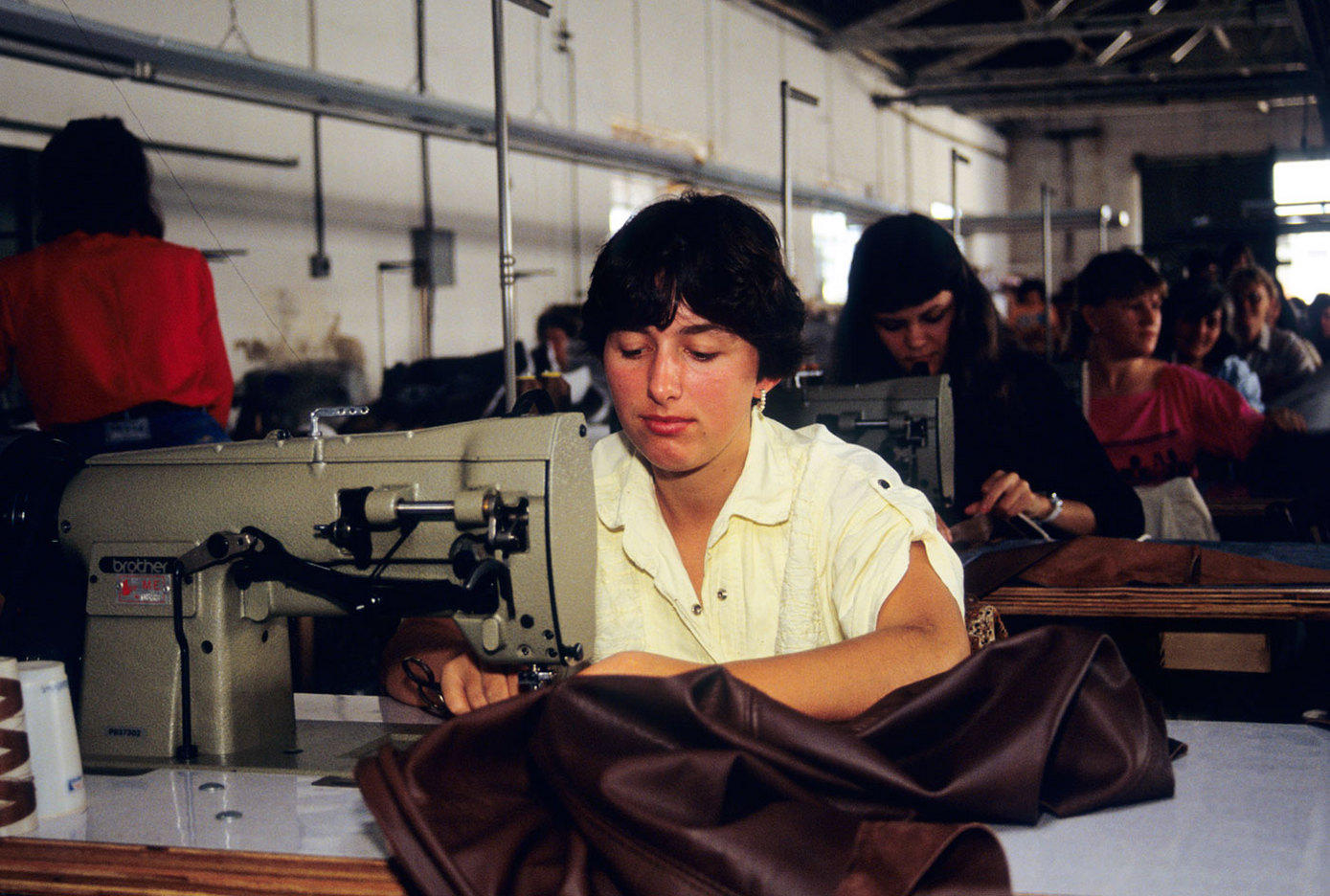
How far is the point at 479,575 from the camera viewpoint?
4.09 ft

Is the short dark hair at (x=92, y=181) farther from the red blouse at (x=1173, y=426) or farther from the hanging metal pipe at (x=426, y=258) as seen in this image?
the hanging metal pipe at (x=426, y=258)

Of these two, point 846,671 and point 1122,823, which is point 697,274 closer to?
point 846,671

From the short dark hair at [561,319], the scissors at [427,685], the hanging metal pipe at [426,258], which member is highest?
the hanging metal pipe at [426,258]

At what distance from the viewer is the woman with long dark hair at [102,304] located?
2590mm

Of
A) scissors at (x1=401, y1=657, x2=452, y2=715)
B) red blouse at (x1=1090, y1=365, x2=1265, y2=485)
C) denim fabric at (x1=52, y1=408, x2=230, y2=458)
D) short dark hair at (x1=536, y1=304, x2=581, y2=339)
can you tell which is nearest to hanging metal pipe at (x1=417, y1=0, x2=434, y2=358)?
short dark hair at (x1=536, y1=304, x2=581, y2=339)

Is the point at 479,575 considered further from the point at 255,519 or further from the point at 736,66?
the point at 736,66

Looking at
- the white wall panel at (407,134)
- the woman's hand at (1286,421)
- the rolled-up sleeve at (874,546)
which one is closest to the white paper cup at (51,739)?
the rolled-up sleeve at (874,546)

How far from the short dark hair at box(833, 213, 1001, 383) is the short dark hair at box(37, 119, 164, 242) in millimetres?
1606

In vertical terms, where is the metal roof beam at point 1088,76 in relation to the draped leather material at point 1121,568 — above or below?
above

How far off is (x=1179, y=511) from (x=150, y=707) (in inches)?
90.6

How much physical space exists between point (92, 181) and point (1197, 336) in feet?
11.7

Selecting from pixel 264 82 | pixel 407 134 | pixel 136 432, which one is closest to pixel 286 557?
pixel 136 432

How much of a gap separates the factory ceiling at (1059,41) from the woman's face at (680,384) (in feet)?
28.1

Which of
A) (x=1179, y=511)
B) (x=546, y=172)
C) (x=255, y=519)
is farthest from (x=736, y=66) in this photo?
(x=255, y=519)
